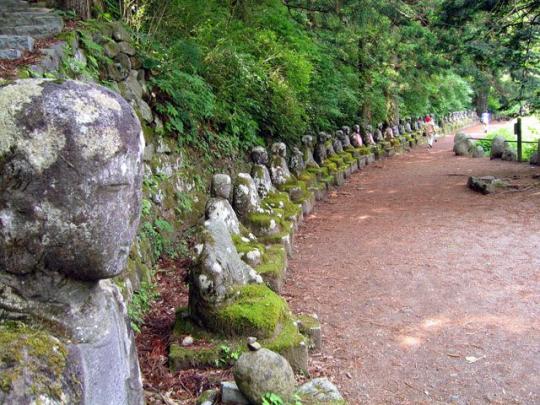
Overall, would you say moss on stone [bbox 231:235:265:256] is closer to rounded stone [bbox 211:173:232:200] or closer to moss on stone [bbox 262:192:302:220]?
rounded stone [bbox 211:173:232:200]

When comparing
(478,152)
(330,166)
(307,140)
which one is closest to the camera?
(307,140)

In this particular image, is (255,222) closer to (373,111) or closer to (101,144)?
(101,144)

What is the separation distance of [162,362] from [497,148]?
617 inches

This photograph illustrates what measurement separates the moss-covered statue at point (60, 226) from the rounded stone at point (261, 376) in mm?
1431

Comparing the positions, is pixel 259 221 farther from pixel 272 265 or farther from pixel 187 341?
pixel 187 341

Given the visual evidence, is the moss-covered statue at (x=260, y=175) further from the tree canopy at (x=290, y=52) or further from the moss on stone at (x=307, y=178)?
the moss on stone at (x=307, y=178)

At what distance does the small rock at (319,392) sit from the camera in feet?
10.9

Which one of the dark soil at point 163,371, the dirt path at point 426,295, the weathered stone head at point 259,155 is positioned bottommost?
the dirt path at point 426,295

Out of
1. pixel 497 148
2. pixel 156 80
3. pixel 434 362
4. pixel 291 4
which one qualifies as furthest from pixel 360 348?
pixel 497 148

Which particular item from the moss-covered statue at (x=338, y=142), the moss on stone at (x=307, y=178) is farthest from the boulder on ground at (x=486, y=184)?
the moss-covered statue at (x=338, y=142)

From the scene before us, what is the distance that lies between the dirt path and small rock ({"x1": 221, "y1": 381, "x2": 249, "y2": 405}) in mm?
1110

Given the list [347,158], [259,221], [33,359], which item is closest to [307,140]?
[347,158]

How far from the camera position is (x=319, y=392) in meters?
3.37

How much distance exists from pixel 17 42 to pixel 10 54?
36cm
